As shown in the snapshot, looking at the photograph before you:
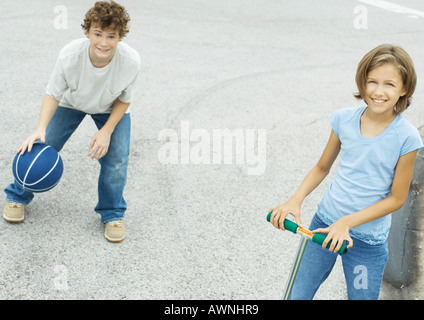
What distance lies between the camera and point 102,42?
398 centimetres

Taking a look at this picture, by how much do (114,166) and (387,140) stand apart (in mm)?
2237

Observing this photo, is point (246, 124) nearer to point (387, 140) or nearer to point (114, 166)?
point (114, 166)

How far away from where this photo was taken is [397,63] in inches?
112

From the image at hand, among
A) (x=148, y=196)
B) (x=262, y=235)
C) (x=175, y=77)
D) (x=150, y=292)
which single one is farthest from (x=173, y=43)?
(x=150, y=292)

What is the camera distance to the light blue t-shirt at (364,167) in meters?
2.89

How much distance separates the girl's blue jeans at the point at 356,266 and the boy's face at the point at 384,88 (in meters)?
0.71

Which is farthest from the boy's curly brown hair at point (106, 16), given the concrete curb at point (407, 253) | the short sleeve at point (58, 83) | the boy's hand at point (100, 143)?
the concrete curb at point (407, 253)

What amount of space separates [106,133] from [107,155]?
10.3 inches

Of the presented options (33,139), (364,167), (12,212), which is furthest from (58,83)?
(364,167)

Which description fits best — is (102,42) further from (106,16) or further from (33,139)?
(33,139)

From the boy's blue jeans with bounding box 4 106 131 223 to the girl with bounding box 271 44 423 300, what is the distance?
1.76 m

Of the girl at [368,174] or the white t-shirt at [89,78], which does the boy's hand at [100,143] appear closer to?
the white t-shirt at [89,78]

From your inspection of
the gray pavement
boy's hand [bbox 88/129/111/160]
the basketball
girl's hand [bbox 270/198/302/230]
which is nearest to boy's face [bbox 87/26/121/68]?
boy's hand [bbox 88/129/111/160]

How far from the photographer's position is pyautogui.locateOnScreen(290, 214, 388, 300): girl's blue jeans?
10.0ft
